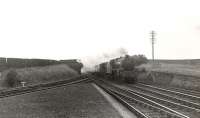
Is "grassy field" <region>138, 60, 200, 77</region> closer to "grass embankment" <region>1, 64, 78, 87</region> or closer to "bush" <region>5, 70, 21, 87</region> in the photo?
"grass embankment" <region>1, 64, 78, 87</region>

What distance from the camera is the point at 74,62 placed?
277ft

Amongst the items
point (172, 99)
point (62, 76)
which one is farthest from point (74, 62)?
point (172, 99)

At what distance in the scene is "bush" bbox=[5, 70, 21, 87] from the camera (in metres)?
40.2

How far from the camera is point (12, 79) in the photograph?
40969 mm

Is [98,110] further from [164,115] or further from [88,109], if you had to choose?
[164,115]

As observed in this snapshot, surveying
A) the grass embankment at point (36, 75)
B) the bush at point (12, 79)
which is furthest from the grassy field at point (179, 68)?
the bush at point (12, 79)

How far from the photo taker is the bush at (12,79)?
40.2 m

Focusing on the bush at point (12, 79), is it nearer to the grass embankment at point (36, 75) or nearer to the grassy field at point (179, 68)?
the grass embankment at point (36, 75)

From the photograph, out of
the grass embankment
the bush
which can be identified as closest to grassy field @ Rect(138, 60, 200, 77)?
the grass embankment

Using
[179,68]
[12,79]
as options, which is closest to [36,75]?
[12,79]

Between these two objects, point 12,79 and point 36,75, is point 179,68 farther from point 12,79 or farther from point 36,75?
point 12,79

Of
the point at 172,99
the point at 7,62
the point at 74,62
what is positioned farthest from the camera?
the point at 74,62

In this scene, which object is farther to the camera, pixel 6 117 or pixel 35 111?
pixel 35 111

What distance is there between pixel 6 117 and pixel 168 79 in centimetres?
2618
